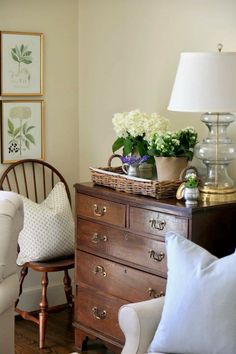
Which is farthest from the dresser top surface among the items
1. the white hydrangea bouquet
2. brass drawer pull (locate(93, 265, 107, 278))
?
brass drawer pull (locate(93, 265, 107, 278))

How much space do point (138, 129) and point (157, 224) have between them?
545mm

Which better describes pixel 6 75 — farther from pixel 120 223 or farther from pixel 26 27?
pixel 120 223

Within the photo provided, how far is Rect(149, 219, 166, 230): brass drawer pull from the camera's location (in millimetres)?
3425

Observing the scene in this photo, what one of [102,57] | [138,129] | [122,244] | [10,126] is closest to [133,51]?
[102,57]

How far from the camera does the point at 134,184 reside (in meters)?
3.60

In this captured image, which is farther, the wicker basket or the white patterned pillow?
the white patterned pillow

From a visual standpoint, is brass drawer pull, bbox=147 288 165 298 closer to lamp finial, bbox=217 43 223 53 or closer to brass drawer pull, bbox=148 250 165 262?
brass drawer pull, bbox=148 250 165 262

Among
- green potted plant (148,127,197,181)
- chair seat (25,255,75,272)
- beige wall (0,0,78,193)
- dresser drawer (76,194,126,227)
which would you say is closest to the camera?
green potted plant (148,127,197,181)

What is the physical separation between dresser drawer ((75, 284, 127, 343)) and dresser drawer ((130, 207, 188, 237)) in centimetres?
42

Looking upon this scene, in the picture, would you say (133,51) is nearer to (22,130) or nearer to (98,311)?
(22,130)

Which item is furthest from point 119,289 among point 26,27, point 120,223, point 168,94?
point 26,27

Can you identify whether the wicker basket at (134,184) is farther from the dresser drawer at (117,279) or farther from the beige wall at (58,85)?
the beige wall at (58,85)

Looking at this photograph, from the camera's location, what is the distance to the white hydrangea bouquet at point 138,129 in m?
3.69

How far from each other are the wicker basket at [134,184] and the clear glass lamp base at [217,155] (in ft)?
0.50
